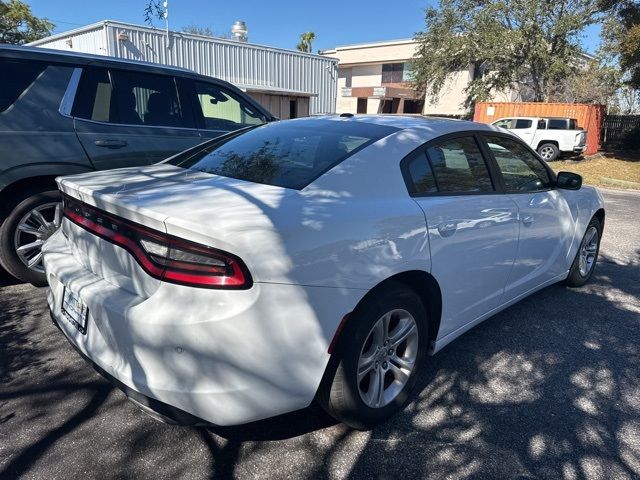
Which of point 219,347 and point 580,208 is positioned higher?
point 580,208

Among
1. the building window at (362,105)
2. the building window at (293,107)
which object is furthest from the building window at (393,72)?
the building window at (293,107)

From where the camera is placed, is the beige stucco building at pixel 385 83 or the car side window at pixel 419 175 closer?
the car side window at pixel 419 175

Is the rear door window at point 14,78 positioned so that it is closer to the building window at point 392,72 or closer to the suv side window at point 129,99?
the suv side window at point 129,99

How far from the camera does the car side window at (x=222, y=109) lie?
199 inches

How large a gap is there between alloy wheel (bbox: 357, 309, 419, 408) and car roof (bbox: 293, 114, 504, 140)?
1.10 meters

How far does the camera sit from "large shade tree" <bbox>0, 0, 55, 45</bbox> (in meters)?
32.4

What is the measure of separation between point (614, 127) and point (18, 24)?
3844 centimetres

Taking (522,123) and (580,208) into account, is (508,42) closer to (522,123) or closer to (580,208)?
(522,123)

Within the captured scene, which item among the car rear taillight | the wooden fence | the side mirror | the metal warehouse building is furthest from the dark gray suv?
the wooden fence

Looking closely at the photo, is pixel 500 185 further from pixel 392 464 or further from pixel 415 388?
pixel 392 464

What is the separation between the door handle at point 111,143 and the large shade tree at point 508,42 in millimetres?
23139

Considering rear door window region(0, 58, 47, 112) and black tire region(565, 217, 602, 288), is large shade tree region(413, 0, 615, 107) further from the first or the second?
rear door window region(0, 58, 47, 112)

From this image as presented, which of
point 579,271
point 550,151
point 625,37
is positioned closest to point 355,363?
point 579,271

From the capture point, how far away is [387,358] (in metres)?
2.58
